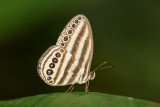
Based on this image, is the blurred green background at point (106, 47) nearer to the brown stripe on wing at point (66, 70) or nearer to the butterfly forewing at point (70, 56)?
the butterfly forewing at point (70, 56)

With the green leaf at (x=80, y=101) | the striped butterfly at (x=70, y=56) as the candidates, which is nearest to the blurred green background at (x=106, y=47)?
the striped butterfly at (x=70, y=56)

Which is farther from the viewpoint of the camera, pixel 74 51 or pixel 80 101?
pixel 74 51

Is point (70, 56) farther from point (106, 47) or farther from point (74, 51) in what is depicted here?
point (106, 47)

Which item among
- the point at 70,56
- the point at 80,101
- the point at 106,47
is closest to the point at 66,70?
the point at 70,56

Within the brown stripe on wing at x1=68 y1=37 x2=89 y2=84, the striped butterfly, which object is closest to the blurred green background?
the striped butterfly

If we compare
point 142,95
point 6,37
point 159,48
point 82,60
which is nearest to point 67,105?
point 82,60

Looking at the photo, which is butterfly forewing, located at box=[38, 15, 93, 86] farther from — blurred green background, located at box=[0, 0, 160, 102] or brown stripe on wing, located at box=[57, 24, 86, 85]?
blurred green background, located at box=[0, 0, 160, 102]
